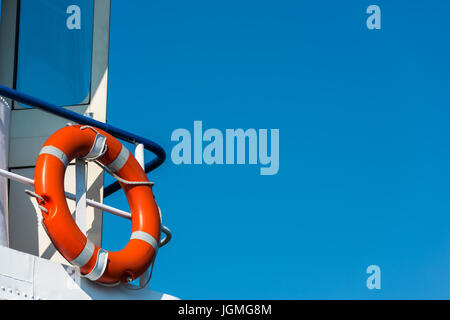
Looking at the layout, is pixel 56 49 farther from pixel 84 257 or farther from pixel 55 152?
pixel 84 257

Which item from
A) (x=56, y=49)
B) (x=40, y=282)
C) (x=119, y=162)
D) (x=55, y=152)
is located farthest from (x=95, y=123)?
(x=56, y=49)

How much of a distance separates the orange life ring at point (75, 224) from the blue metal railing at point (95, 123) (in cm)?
23

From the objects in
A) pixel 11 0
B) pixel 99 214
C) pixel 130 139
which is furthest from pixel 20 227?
pixel 11 0

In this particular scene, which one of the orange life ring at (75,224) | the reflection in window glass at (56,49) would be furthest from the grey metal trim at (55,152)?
the reflection in window glass at (56,49)

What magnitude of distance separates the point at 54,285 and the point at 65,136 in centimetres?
87

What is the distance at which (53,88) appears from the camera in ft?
21.0

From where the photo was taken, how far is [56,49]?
652 centimetres

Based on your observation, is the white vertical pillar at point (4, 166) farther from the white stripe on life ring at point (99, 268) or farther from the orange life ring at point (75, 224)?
the white stripe on life ring at point (99, 268)

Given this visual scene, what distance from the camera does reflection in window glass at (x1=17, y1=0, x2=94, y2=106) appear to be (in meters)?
6.36

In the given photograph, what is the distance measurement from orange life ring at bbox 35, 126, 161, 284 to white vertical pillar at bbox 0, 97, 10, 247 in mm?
403

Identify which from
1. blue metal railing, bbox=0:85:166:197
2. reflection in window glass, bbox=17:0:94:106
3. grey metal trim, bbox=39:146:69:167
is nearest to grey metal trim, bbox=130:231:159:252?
grey metal trim, bbox=39:146:69:167

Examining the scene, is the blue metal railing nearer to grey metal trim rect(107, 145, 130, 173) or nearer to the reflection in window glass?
grey metal trim rect(107, 145, 130, 173)

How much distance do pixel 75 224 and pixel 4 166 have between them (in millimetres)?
730
